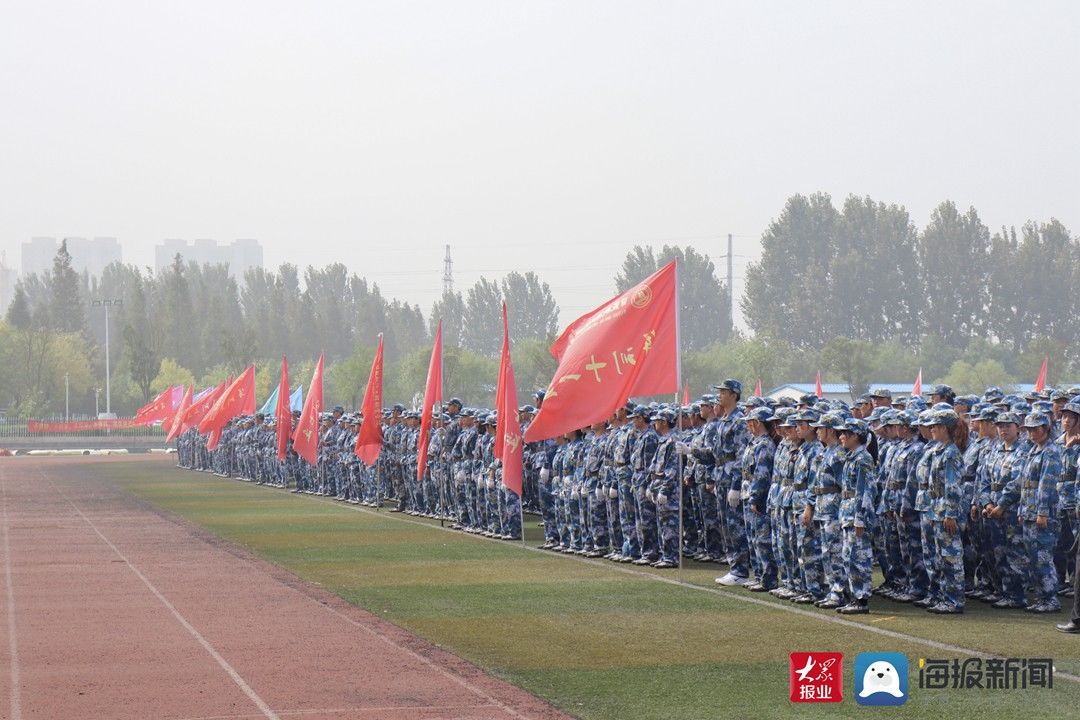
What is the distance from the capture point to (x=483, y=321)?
143375 mm

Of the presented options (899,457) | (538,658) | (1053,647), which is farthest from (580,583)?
(1053,647)

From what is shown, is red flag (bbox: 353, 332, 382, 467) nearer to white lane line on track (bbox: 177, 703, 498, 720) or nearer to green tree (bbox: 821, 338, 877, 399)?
white lane line on track (bbox: 177, 703, 498, 720)

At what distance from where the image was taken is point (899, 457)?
52.3 feet

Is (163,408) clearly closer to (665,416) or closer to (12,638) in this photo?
(665,416)

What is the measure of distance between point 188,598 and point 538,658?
20.1 ft

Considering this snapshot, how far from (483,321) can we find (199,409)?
86.9m

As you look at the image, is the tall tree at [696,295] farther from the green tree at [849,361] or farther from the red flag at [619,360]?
the red flag at [619,360]

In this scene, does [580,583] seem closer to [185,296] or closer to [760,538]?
[760,538]

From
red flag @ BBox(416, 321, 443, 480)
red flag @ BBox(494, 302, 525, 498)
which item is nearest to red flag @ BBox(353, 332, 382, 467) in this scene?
red flag @ BBox(416, 321, 443, 480)

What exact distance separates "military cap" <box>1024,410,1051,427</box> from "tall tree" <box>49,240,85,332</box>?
141904mm

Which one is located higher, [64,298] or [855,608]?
[64,298]

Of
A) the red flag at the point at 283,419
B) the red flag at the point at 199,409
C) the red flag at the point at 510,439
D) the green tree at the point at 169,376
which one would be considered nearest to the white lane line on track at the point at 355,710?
the red flag at the point at 510,439

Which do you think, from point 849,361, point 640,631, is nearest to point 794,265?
point 849,361

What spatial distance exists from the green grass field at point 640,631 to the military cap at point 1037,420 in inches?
71.5
